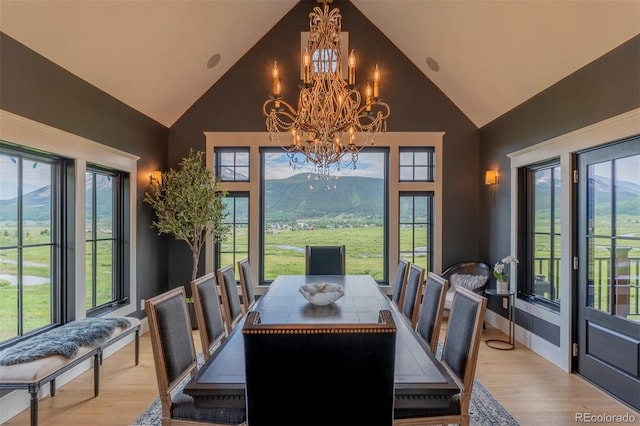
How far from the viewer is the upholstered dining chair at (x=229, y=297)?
2834 mm

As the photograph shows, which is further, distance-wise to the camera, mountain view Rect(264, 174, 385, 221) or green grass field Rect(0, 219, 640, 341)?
mountain view Rect(264, 174, 385, 221)

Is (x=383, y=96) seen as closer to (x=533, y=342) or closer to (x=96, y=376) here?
(x=533, y=342)

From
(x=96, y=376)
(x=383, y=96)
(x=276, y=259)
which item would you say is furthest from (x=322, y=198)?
(x=96, y=376)

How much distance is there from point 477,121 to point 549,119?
145cm

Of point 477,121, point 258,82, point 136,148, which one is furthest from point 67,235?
point 477,121

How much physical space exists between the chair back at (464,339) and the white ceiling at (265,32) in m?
2.35

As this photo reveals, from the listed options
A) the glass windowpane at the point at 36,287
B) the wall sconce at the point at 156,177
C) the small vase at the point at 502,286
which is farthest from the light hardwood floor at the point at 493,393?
the wall sconce at the point at 156,177

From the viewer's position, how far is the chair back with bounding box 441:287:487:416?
1.80m

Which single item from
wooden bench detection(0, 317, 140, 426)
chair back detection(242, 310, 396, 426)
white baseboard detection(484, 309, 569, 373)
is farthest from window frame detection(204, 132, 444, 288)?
chair back detection(242, 310, 396, 426)

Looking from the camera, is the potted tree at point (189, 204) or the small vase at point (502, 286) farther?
the potted tree at point (189, 204)

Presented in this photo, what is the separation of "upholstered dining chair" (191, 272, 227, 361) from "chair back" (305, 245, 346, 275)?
1.68 meters

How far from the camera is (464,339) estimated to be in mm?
1911

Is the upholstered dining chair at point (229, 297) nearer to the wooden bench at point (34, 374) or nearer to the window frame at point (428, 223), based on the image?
the wooden bench at point (34, 374)

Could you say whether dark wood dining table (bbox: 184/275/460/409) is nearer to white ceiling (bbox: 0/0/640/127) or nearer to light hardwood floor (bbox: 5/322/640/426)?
light hardwood floor (bbox: 5/322/640/426)
